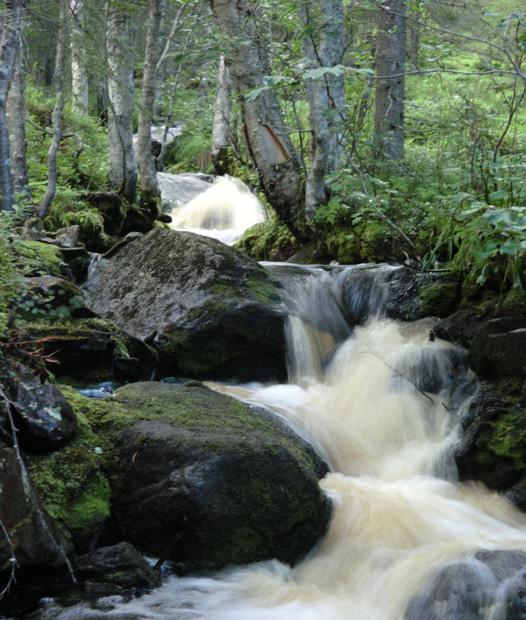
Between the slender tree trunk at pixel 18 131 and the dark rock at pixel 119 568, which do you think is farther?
the slender tree trunk at pixel 18 131

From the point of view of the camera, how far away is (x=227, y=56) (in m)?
9.16

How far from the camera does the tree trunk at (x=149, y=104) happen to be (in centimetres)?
1223

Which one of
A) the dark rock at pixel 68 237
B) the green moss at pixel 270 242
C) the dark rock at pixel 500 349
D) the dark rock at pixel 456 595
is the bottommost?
the dark rock at pixel 456 595

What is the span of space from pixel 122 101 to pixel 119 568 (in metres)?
10.0

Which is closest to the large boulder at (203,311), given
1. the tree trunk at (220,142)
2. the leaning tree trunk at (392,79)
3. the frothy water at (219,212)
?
Result: the leaning tree trunk at (392,79)

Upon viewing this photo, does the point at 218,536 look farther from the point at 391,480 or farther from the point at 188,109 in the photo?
the point at 188,109

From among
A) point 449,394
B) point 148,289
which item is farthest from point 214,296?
point 449,394

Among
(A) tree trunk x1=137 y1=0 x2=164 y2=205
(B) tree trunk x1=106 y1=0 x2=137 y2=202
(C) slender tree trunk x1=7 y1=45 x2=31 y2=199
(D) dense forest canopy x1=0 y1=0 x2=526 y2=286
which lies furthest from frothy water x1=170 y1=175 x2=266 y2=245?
(C) slender tree trunk x1=7 y1=45 x2=31 y2=199

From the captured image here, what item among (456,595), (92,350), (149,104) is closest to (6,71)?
(92,350)

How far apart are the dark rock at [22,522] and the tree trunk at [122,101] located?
355 inches

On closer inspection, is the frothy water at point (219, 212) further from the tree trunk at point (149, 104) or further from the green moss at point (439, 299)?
the green moss at point (439, 299)

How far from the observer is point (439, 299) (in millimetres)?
7277

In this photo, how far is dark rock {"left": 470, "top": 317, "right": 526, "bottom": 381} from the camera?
5508 millimetres

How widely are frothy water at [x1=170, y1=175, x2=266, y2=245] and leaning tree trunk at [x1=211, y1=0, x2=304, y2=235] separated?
4.35 m
